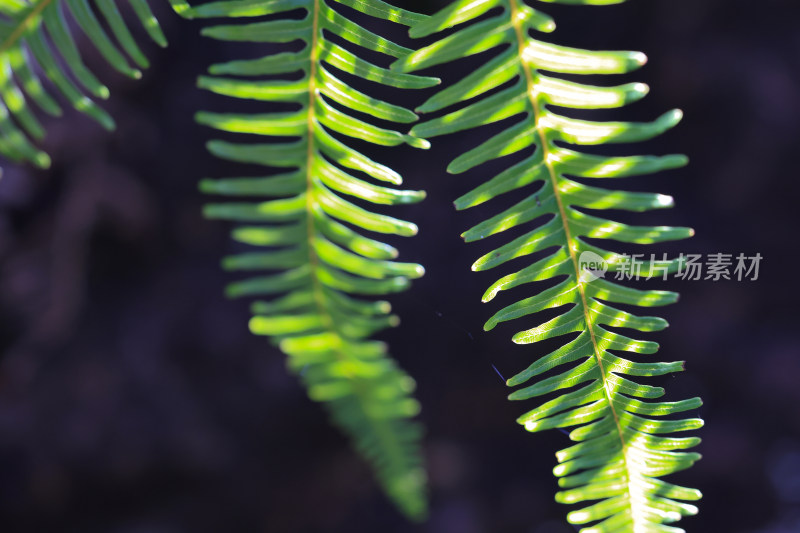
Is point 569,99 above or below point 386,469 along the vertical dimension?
above

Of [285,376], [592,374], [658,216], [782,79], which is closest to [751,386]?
[658,216]

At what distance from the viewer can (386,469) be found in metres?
1.37

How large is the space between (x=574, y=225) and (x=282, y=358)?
63.3 inches

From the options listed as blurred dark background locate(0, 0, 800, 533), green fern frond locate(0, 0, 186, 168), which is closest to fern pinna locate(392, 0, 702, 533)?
green fern frond locate(0, 0, 186, 168)

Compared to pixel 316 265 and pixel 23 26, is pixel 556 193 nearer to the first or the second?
pixel 316 265

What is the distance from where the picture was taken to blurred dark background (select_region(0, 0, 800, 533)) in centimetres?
180

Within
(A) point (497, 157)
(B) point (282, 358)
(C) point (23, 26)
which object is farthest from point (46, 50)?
(B) point (282, 358)

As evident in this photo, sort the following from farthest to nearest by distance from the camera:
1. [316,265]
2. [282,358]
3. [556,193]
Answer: [282,358] < [316,265] < [556,193]

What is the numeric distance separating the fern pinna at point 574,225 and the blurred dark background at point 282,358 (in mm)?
1152

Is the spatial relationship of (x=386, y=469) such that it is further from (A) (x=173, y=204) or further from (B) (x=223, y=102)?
(B) (x=223, y=102)

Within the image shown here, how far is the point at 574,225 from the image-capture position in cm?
55

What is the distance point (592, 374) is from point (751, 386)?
1.80 m

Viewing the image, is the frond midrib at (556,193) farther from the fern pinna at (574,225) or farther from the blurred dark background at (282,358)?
the blurred dark background at (282,358)

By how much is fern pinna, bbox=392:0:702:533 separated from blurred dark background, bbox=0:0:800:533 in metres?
1.15
